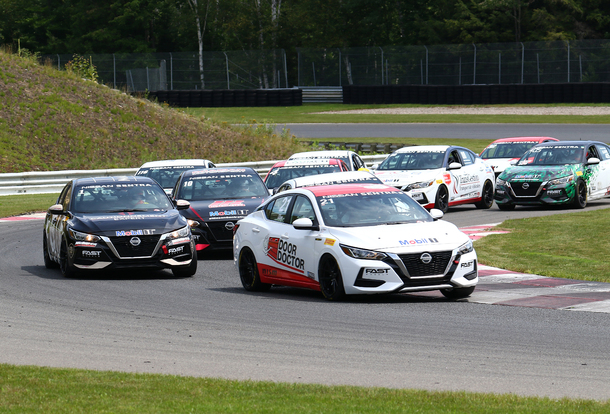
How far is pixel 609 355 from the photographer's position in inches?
309

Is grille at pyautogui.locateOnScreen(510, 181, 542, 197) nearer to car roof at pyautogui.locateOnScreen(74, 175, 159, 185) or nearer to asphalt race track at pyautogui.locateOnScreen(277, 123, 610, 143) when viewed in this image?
car roof at pyautogui.locateOnScreen(74, 175, 159, 185)

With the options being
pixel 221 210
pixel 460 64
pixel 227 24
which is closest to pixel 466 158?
pixel 221 210

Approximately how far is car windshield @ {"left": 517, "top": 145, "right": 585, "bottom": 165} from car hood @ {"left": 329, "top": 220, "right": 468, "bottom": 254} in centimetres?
1239

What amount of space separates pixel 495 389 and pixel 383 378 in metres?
0.87

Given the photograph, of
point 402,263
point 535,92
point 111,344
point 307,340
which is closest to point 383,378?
point 307,340

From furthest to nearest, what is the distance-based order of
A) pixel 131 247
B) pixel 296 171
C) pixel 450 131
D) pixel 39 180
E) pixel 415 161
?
pixel 450 131 → pixel 39 180 → pixel 415 161 → pixel 296 171 → pixel 131 247

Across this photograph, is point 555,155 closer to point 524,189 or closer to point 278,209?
point 524,189

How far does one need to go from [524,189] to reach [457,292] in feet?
38.7

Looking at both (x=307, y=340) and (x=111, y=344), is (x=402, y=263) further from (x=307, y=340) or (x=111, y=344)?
(x=111, y=344)

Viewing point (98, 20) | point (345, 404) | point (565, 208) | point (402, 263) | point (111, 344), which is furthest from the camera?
point (98, 20)

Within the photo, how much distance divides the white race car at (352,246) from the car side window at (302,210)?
0.05ft

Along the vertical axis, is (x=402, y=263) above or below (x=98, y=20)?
below

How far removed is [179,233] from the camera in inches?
540

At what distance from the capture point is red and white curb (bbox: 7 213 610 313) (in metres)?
10.7
